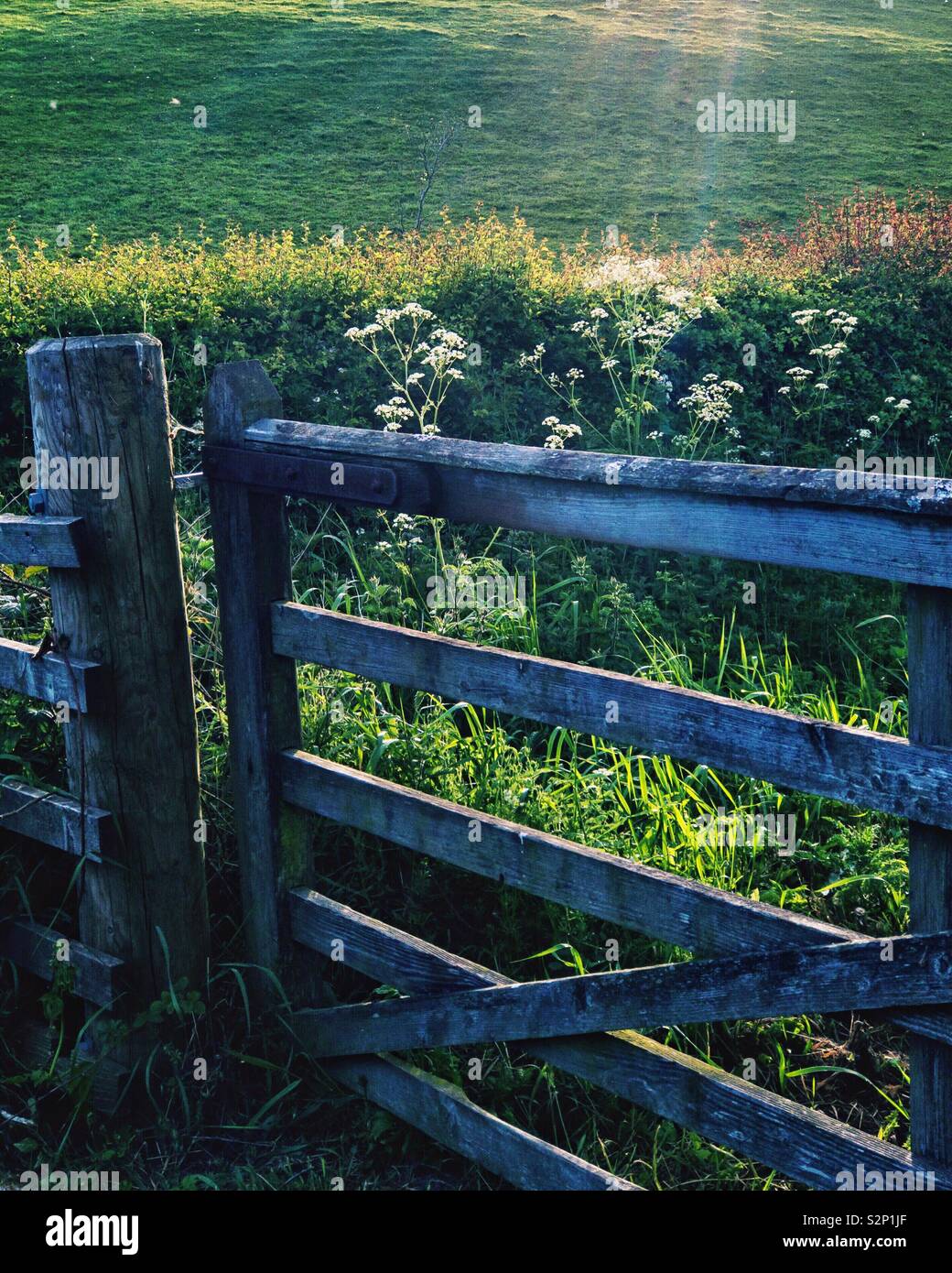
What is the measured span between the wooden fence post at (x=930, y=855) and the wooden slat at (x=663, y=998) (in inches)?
2.5

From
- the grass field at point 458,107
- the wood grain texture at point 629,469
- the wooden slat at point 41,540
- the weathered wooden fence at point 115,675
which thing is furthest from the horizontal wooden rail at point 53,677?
the grass field at point 458,107

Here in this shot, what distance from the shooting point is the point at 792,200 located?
15.3 m

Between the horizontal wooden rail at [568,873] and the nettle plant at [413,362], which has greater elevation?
the nettle plant at [413,362]

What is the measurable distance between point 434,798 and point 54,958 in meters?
1.16

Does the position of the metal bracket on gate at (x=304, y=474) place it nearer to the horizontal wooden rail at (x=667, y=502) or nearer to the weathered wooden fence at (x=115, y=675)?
the horizontal wooden rail at (x=667, y=502)

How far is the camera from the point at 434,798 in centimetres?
279

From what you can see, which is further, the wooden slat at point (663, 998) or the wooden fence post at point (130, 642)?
the wooden fence post at point (130, 642)

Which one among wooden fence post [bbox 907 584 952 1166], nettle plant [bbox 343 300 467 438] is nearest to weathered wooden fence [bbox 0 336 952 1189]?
wooden fence post [bbox 907 584 952 1166]

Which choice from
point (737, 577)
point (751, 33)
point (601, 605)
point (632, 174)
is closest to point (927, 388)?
point (737, 577)

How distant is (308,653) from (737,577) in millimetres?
3116

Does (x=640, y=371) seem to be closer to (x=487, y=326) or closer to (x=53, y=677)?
(x=487, y=326)

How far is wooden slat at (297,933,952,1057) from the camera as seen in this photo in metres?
1.93

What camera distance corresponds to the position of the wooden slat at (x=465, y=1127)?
97.9 inches

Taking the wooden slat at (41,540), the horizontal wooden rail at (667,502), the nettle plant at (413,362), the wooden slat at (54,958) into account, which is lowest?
the wooden slat at (54,958)
